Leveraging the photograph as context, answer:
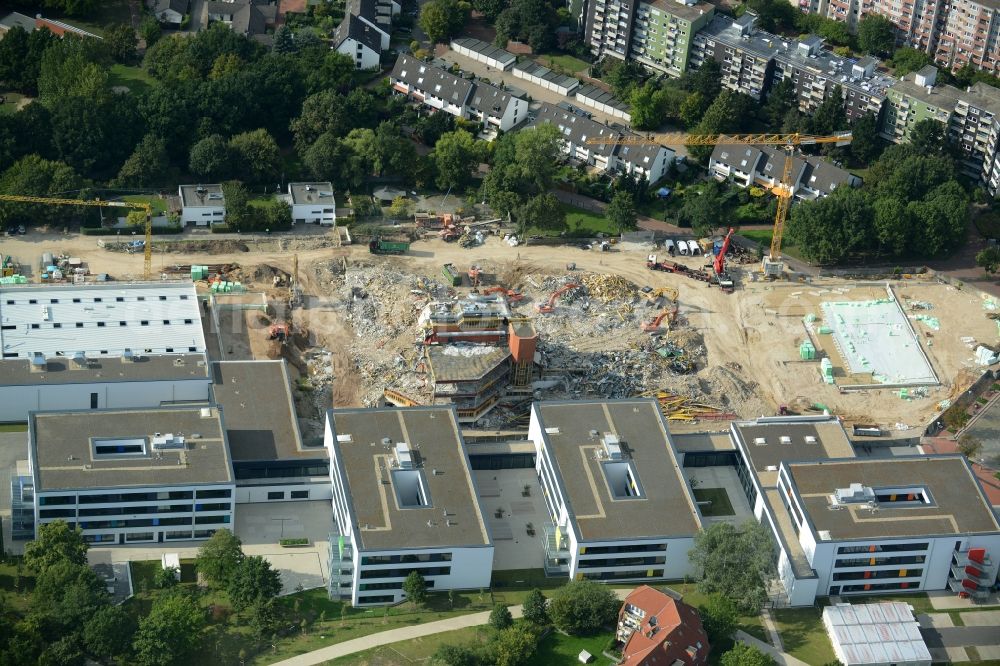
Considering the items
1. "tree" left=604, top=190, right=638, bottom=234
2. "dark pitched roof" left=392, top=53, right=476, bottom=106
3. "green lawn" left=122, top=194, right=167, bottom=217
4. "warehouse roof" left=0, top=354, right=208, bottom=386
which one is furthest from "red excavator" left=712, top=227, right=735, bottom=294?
"green lawn" left=122, top=194, right=167, bottom=217

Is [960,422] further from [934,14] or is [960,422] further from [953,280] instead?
[934,14]

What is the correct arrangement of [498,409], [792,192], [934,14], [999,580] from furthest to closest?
[934,14] < [792,192] < [498,409] < [999,580]

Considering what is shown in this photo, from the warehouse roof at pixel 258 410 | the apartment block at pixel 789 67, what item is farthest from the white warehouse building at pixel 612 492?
the apartment block at pixel 789 67

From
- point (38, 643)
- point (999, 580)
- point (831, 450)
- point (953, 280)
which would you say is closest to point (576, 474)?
point (831, 450)

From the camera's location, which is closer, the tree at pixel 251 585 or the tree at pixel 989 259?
the tree at pixel 251 585

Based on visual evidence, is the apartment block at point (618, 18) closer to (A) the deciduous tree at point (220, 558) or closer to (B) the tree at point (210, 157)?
(B) the tree at point (210, 157)
